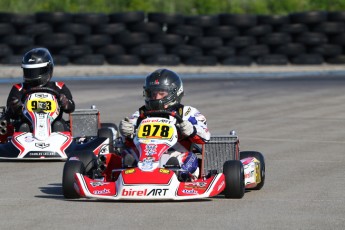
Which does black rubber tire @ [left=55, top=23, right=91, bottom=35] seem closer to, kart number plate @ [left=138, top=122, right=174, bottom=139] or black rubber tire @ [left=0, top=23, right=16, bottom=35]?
black rubber tire @ [left=0, top=23, right=16, bottom=35]

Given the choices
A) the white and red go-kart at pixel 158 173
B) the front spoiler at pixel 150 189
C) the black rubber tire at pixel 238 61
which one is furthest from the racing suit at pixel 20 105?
the black rubber tire at pixel 238 61

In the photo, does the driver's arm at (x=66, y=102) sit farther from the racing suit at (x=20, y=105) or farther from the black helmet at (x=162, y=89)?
the black helmet at (x=162, y=89)

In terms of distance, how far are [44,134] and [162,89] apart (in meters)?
2.95

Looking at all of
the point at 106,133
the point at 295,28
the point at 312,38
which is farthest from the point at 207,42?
the point at 106,133

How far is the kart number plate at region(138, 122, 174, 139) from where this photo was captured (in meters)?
8.45

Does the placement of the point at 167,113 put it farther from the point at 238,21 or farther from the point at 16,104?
the point at 238,21

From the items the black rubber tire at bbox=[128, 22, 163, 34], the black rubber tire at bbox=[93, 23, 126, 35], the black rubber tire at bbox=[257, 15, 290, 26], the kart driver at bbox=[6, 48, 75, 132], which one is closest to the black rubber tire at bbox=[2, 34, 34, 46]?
the black rubber tire at bbox=[93, 23, 126, 35]

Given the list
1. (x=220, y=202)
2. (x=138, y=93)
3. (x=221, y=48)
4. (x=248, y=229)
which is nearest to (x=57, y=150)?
(x=220, y=202)

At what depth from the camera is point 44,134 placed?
37.4ft

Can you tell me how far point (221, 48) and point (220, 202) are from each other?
16088 mm

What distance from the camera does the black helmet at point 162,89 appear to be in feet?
28.8

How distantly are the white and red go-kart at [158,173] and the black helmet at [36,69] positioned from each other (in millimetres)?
3230

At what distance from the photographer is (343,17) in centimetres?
2372

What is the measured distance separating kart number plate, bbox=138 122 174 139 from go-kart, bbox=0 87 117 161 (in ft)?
6.93
